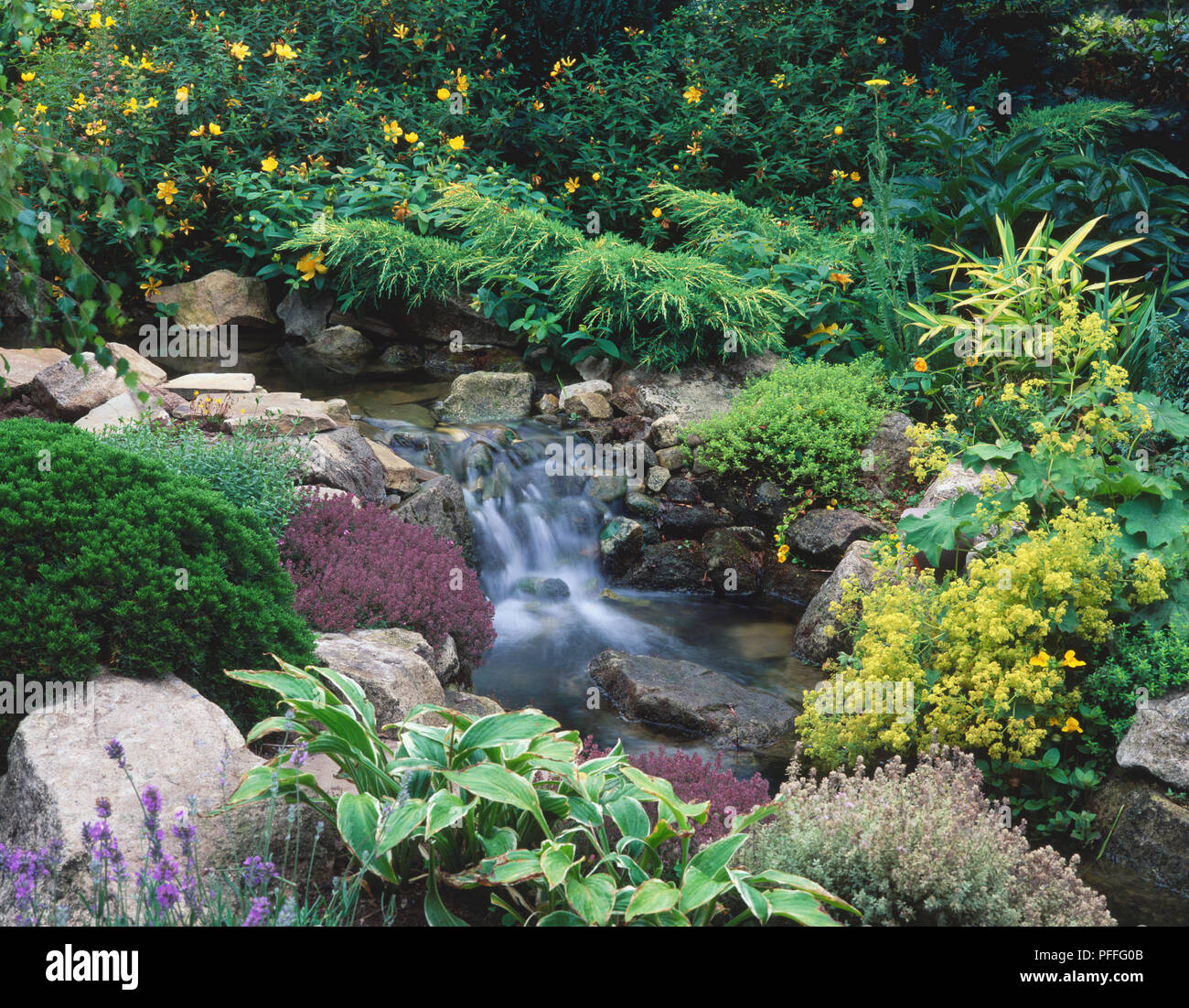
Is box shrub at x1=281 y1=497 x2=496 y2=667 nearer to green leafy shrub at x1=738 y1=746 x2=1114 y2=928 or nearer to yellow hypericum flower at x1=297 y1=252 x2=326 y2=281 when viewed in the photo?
green leafy shrub at x1=738 y1=746 x2=1114 y2=928

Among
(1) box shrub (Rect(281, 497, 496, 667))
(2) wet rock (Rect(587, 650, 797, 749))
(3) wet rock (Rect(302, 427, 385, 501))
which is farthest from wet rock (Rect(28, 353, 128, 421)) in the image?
(2) wet rock (Rect(587, 650, 797, 749))

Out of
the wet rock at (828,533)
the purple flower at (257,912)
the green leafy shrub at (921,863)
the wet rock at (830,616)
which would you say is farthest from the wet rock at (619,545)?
the purple flower at (257,912)

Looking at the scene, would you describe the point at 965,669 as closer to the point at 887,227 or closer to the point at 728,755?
the point at 728,755

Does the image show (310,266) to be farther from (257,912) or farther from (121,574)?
(257,912)

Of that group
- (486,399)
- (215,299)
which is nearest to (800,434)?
(486,399)

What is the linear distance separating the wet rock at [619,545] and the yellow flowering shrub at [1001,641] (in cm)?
291

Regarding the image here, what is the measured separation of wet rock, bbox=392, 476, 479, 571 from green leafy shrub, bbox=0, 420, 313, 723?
9.12 ft

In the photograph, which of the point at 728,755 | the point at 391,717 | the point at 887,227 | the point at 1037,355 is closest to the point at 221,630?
the point at 391,717

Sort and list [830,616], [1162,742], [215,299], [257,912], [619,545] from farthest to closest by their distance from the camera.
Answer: [215,299] → [619,545] → [830,616] → [1162,742] → [257,912]

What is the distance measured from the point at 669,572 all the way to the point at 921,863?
449 cm

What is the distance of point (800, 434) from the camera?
7324mm

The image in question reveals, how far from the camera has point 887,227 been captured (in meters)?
8.27

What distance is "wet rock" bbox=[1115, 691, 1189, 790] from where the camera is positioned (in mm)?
4109

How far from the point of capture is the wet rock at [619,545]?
742cm
